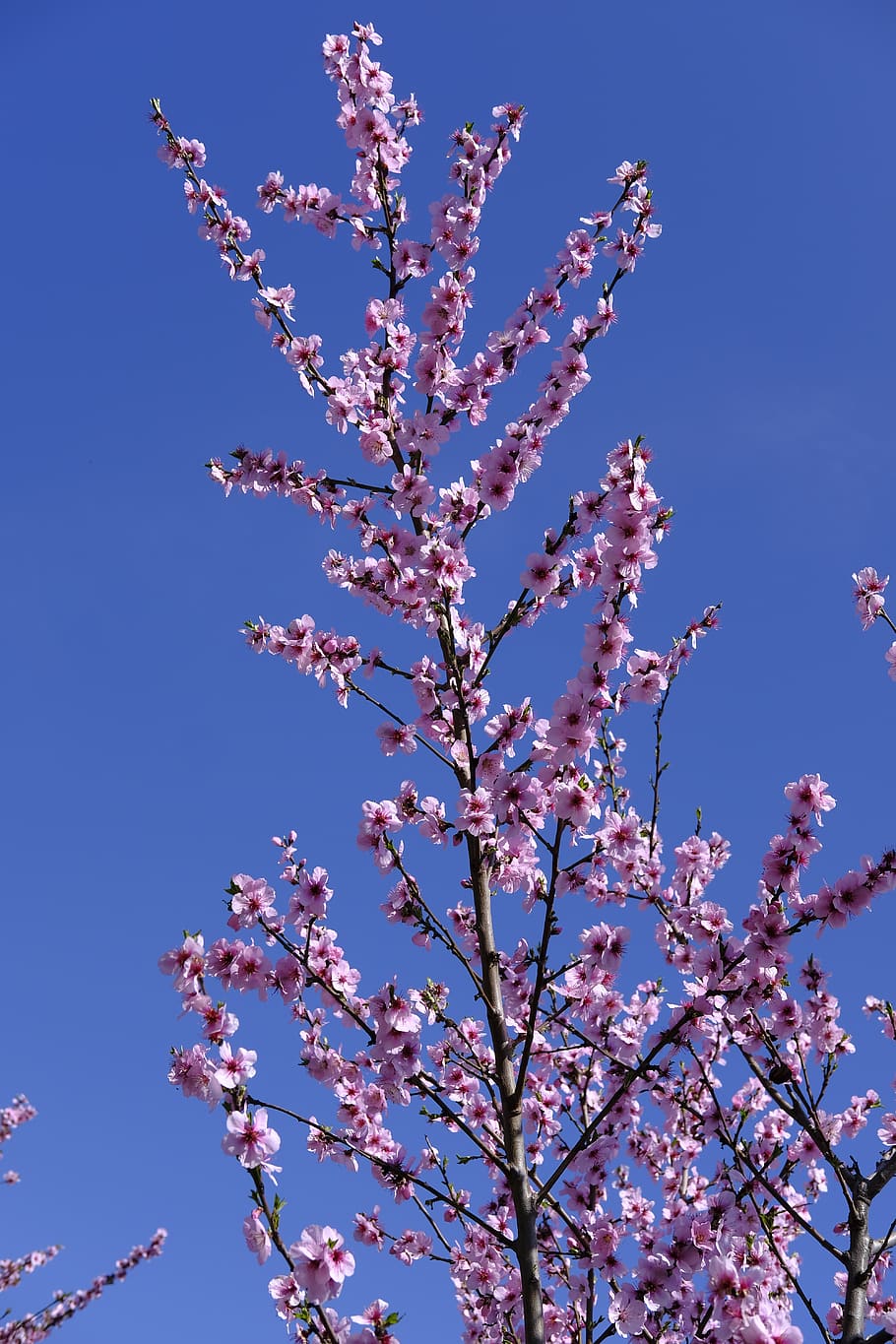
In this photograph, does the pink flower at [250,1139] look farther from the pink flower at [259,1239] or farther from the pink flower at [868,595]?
the pink flower at [868,595]

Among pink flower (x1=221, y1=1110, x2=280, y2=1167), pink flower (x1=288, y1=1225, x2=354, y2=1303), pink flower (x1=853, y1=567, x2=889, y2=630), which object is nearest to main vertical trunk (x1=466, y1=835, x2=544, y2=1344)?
pink flower (x1=288, y1=1225, x2=354, y2=1303)

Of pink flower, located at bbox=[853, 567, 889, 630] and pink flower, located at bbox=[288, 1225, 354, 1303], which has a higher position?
pink flower, located at bbox=[853, 567, 889, 630]

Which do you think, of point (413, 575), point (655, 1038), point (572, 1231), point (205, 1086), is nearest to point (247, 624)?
point (413, 575)

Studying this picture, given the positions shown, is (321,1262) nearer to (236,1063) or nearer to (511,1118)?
(236,1063)

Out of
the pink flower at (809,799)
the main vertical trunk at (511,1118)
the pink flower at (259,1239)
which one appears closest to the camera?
the pink flower at (259,1239)

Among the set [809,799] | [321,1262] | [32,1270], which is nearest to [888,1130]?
[809,799]

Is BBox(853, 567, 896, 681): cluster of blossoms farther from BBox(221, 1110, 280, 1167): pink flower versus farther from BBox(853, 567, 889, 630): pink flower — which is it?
BBox(221, 1110, 280, 1167): pink flower

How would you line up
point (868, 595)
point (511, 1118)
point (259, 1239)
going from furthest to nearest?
1. point (868, 595)
2. point (511, 1118)
3. point (259, 1239)

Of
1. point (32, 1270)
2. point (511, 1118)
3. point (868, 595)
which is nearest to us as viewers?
point (511, 1118)

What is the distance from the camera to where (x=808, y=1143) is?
23.9 ft

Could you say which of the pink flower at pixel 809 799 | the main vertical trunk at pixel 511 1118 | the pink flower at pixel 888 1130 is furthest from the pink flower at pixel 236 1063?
the pink flower at pixel 888 1130

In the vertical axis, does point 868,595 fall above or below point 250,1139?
above

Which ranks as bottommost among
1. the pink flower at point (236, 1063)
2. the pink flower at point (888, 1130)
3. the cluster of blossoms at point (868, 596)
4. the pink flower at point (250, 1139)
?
the pink flower at point (888, 1130)

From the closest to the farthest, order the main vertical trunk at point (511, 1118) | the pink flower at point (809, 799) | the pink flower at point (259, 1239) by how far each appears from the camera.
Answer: the pink flower at point (259, 1239)
the main vertical trunk at point (511, 1118)
the pink flower at point (809, 799)
